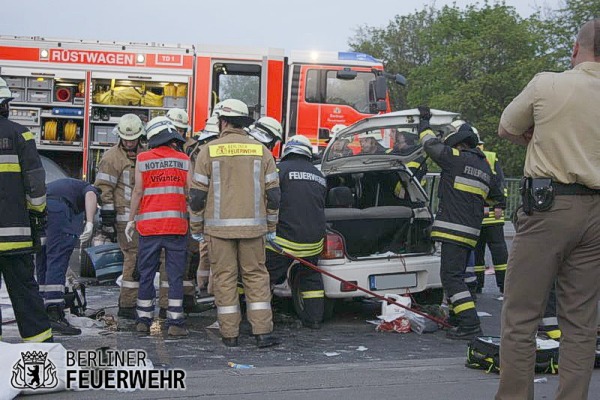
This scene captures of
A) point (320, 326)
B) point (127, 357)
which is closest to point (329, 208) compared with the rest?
point (320, 326)

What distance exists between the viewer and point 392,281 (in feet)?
26.2

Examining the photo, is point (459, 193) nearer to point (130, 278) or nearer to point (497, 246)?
point (497, 246)

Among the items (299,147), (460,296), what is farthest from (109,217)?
(460,296)

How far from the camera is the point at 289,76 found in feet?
49.4

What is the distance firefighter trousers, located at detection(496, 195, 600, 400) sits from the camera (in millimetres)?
4230

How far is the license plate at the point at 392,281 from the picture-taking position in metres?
7.92

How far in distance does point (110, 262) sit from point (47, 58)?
5540 millimetres

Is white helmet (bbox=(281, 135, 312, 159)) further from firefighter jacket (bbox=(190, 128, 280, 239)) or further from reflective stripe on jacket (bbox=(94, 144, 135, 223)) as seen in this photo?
reflective stripe on jacket (bbox=(94, 144, 135, 223))

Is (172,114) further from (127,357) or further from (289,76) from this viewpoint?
(289,76)

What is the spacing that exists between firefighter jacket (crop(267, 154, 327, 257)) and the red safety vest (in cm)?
90

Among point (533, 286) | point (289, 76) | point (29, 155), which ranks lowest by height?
point (533, 286)

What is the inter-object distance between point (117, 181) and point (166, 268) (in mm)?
1407

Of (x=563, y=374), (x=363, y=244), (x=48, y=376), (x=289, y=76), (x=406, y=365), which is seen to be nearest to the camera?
(x=563, y=374)

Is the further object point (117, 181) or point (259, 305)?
point (117, 181)
